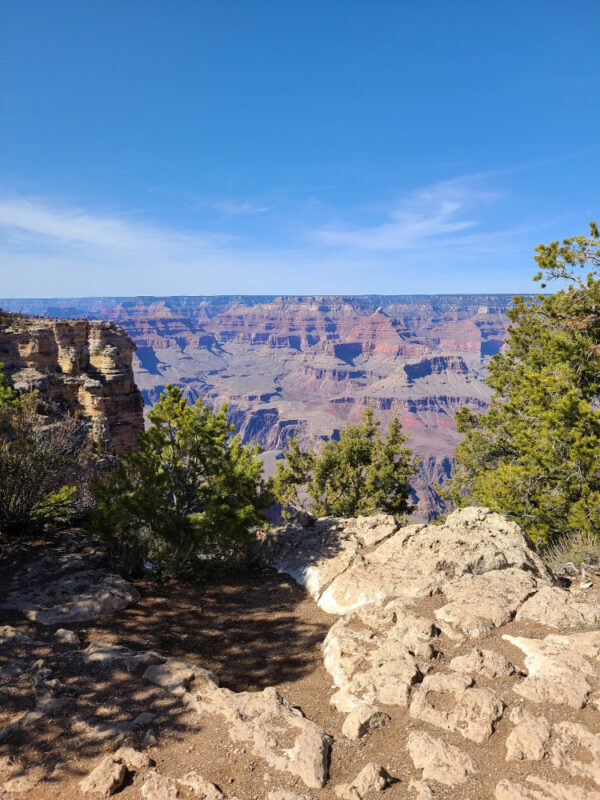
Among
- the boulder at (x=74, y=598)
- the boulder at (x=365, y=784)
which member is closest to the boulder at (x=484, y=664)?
the boulder at (x=365, y=784)

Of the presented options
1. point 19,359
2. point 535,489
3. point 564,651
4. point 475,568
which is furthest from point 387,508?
point 19,359

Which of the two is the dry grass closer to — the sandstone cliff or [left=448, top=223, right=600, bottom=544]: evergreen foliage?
[left=448, top=223, right=600, bottom=544]: evergreen foliage

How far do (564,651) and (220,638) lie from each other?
6104mm

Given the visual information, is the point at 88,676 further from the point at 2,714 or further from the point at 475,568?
the point at 475,568

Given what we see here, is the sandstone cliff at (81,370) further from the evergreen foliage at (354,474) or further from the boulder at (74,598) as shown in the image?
the boulder at (74,598)

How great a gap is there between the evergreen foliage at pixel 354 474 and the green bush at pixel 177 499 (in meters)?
13.2

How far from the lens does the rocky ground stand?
4637 millimetres

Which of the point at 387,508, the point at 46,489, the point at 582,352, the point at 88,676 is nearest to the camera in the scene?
the point at 88,676

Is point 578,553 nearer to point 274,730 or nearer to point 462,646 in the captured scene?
point 462,646

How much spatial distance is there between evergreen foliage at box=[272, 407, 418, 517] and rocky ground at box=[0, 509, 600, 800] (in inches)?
593

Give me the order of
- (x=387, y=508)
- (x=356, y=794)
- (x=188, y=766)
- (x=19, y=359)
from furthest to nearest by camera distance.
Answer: (x=19, y=359)
(x=387, y=508)
(x=188, y=766)
(x=356, y=794)

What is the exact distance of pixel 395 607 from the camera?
8484 millimetres

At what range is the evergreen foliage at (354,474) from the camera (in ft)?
85.6

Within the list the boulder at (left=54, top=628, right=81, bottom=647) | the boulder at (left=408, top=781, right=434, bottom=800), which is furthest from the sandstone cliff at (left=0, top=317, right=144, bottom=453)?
the boulder at (left=408, top=781, right=434, bottom=800)
